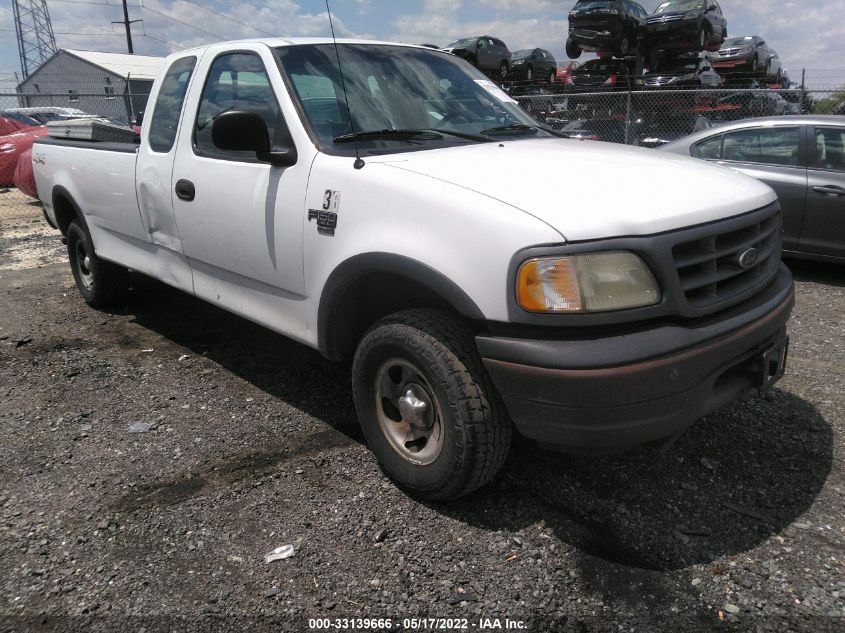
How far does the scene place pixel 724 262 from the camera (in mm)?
2613

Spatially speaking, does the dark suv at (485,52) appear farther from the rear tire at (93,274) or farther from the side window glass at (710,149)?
the rear tire at (93,274)

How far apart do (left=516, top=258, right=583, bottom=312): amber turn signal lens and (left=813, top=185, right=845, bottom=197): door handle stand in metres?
5.13

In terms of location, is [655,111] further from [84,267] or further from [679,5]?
[84,267]

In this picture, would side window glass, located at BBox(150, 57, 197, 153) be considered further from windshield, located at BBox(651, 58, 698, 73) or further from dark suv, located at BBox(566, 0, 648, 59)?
windshield, located at BBox(651, 58, 698, 73)

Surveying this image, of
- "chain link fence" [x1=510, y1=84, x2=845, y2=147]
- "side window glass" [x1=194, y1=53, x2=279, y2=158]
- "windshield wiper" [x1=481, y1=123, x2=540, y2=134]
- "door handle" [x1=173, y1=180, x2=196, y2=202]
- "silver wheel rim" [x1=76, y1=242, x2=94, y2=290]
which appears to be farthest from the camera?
"chain link fence" [x1=510, y1=84, x2=845, y2=147]

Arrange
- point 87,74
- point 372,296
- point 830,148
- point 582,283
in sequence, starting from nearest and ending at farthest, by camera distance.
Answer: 1. point 582,283
2. point 372,296
3. point 830,148
4. point 87,74

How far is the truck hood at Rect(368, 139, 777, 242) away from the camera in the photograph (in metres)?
2.31

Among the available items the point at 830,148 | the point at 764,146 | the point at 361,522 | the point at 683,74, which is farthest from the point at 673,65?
the point at 361,522

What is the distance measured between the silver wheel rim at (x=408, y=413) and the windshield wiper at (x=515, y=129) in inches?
56.0

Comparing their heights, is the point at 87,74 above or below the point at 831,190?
above

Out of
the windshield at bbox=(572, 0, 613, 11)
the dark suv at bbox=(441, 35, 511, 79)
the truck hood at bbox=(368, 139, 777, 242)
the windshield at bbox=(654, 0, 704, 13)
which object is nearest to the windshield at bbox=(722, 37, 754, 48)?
the windshield at bbox=(654, 0, 704, 13)

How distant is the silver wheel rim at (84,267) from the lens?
18.4ft

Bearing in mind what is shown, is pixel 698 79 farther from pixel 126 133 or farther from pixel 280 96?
pixel 280 96

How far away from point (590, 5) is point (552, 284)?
15301mm
